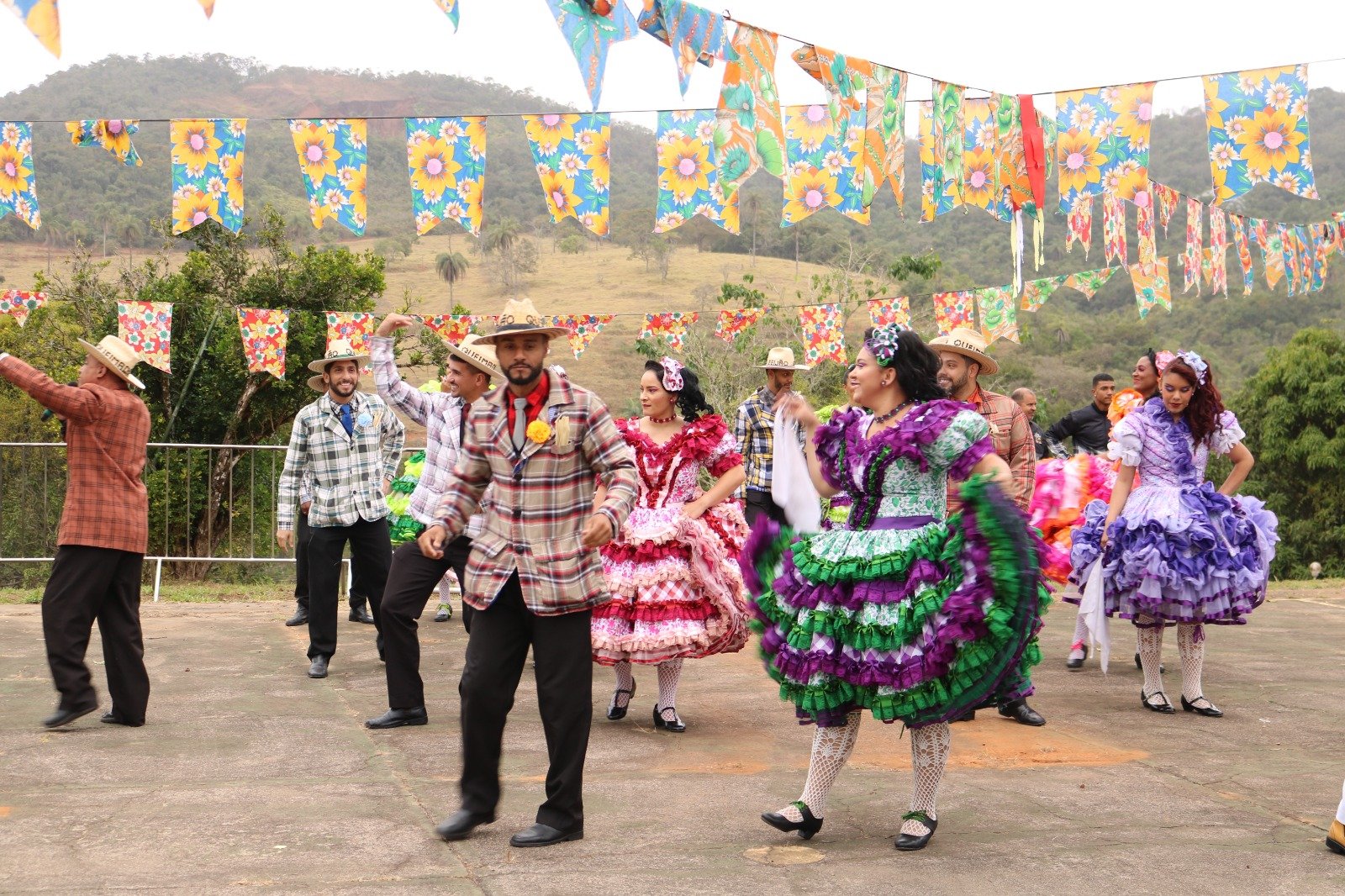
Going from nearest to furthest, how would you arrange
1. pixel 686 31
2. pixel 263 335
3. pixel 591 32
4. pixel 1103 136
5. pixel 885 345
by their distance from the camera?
pixel 885 345 → pixel 591 32 → pixel 686 31 → pixel 1103 136 → pixel 263 335

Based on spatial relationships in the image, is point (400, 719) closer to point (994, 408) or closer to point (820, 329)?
point (994, 408)

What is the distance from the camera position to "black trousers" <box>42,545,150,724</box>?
685cm

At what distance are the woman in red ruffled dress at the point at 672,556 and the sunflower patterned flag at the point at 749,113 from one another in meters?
4.06

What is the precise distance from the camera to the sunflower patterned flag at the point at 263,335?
16750 millimetres

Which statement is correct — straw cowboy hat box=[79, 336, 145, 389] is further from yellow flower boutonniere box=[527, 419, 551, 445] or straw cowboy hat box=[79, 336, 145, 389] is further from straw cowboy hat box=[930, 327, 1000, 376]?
straw cowboy hat box=[930, 327, 1000, 376]

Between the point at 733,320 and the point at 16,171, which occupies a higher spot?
the point at 16,171

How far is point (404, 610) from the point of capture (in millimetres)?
7199

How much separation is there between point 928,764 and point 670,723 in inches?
92.1

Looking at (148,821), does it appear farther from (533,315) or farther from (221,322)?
(221,322)

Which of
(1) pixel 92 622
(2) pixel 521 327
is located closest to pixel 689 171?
(1) pixel 92 622

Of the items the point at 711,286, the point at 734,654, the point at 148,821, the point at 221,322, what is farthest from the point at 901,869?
the point at 711,286

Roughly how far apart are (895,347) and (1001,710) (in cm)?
312

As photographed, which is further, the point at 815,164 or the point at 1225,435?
the point at 815,164

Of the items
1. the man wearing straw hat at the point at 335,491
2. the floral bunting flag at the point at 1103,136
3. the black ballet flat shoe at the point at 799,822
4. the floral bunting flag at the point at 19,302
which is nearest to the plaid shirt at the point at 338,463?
the man wearing straw hat at the point at 335,491
